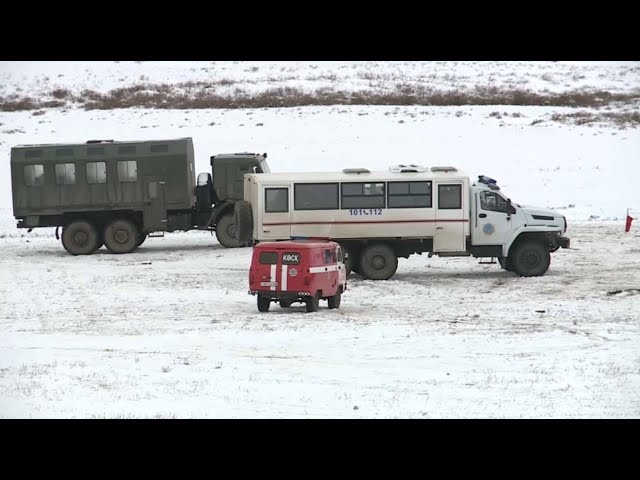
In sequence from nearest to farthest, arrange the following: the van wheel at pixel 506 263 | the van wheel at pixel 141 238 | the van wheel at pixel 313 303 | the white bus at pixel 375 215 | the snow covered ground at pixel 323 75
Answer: the van wheel at pixel 313 303, the white bus at pixel 375 215, the van wheel at pixel 506 263, the van wheel at pixel 141 238, the snow covered ground at pixel 323 75

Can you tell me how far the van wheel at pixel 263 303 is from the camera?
875 inches

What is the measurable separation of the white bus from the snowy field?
0.92 m

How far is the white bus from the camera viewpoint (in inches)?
1083

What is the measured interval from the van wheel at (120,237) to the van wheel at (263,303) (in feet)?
42.1

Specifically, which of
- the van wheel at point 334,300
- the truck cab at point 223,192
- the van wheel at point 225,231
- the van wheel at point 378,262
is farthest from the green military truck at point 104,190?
the van wheel at point 334,300

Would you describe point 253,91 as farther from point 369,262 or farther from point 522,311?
point 522,311

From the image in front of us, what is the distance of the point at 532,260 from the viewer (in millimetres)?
27922

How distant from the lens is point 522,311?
887 inches

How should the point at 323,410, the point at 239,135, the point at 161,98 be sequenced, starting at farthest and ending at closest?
the point at 161,98
the point at 239,135
the point at 323,410

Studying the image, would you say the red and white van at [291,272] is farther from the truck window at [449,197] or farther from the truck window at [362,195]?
the truck window at [449,197]

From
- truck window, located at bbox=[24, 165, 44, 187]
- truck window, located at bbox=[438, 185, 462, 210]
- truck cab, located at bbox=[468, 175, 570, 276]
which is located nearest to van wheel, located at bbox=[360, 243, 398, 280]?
truck window, located at bbox=[438, 185, 462, 210]

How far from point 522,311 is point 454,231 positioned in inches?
→ 214

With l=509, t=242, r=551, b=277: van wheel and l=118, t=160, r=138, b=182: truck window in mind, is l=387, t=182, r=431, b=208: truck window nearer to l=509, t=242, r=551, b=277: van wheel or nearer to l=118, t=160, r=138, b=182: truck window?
l=509, t=242, r=551, b=277: van wheel

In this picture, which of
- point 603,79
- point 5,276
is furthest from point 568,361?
point 603,79
